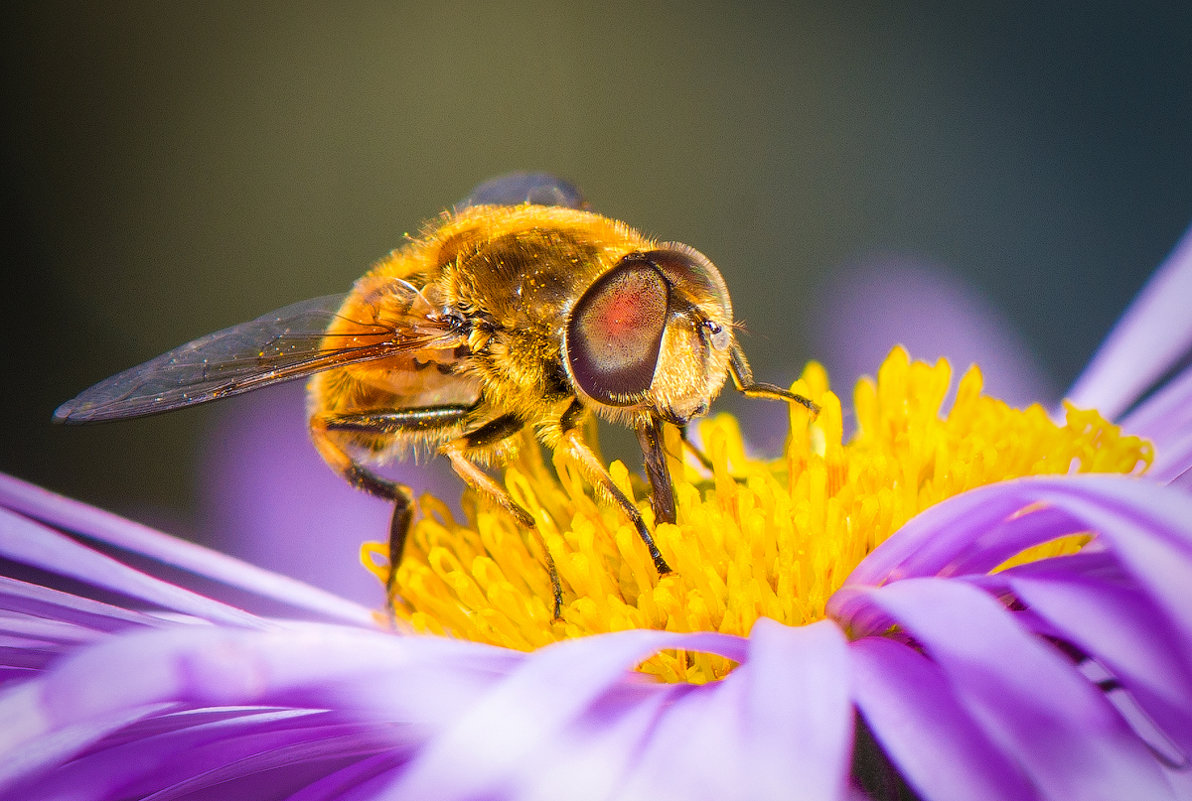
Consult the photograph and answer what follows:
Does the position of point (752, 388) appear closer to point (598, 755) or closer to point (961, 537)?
point (961, 537)

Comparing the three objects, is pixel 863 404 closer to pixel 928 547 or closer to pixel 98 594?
pixel 928 547

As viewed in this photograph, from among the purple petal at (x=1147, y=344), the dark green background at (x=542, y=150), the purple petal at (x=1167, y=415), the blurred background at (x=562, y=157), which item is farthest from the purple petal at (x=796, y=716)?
the dark green background at (x=542, y=150)

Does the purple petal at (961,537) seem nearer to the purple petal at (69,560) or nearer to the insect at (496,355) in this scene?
the insect at (496,355)

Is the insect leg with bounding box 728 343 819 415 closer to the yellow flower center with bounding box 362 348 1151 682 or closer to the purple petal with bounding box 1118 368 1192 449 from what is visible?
the yellow flower center with bounding box 362 348 1151 682

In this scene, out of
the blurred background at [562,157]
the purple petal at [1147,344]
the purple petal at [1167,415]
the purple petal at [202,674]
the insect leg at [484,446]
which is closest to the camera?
the purple petal at [202,674]

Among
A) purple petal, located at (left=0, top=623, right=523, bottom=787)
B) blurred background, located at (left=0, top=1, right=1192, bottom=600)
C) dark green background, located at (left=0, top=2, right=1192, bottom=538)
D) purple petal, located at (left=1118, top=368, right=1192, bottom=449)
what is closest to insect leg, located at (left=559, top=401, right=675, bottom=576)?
purple petal, located at (left=0, top=623, right=523, bottom=787)

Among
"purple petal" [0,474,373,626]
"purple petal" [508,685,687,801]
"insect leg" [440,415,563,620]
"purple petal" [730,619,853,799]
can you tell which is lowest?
"purple petal" [0,474,373,626]
